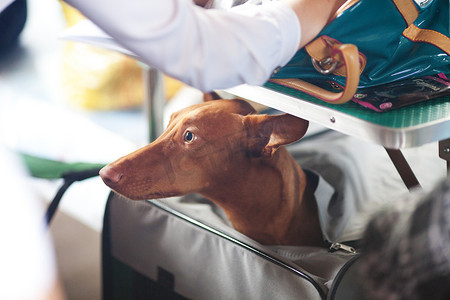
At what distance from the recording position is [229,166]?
0.69 m

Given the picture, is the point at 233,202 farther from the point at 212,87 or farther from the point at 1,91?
the point at 1,91

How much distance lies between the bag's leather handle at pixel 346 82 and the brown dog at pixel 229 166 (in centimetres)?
4

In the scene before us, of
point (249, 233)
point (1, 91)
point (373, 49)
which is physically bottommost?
point (1, 91)

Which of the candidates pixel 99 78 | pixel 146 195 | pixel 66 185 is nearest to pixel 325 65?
pixel 146 195

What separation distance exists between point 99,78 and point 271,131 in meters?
1.19

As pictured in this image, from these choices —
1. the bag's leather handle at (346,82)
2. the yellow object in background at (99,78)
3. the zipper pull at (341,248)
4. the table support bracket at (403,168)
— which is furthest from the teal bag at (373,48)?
the yellow object in background at (99,78)

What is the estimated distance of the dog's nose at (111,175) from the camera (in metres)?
0.65

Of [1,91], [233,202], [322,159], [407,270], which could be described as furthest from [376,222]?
[1,91]

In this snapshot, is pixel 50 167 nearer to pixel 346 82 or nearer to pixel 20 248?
pixel 20 248

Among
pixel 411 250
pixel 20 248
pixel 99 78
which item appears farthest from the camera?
pixel 99 78

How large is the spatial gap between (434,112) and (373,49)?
4.0 inches

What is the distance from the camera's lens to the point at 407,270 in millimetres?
428

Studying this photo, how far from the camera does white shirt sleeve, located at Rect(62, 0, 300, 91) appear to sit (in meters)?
0.49

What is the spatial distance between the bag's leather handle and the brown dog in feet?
0.14
